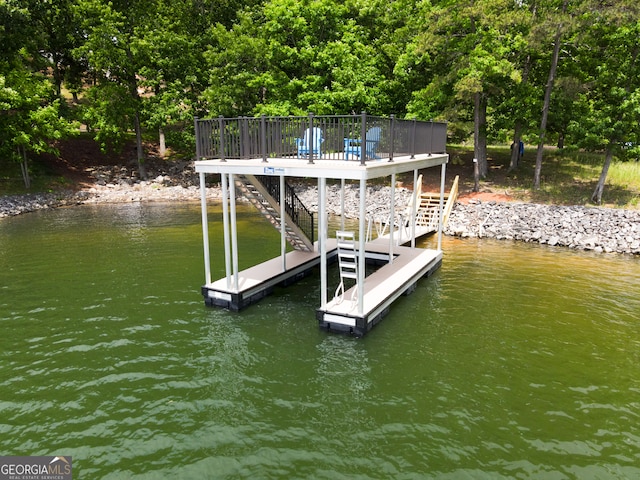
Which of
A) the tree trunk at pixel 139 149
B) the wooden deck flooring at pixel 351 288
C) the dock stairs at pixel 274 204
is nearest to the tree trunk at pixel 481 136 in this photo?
the wooden deck flooring at pixel 351 288

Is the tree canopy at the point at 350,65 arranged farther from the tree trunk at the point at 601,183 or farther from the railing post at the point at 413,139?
the railing post at the point at 413,139

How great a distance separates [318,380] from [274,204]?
272 inches

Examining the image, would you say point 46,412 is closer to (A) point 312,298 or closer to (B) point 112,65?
(A) point 312,298

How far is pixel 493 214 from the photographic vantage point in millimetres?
22922

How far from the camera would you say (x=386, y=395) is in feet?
27.5

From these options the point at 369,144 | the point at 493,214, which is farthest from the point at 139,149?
the point at 369,144

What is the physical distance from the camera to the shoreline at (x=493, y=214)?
19125 mm

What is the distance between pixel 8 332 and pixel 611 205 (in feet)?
89.4

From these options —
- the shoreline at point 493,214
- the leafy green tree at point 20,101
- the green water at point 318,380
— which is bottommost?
the green water at point 318,380

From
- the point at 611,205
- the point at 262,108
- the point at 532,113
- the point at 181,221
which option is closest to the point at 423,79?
the point at 532,113

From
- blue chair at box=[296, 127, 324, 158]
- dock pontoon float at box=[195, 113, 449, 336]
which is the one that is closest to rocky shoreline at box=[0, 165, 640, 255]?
dock pontoon float at box=[195, 113, 449, 336]

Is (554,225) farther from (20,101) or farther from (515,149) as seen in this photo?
(20,101)

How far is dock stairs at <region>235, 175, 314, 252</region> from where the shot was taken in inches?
535

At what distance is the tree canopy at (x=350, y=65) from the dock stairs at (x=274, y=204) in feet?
48.5
